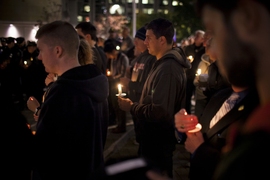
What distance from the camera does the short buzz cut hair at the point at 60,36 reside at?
2713mm

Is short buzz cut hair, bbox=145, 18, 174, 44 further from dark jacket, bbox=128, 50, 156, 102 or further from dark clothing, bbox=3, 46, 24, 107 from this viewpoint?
dark clothing, bbox=3, 46, 24, 107

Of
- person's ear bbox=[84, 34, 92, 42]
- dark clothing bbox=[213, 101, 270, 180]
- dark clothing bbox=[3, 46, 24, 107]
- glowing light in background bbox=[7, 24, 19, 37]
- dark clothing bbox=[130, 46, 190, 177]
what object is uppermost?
glowing light in background bbox=[7, 24, 19, 37]

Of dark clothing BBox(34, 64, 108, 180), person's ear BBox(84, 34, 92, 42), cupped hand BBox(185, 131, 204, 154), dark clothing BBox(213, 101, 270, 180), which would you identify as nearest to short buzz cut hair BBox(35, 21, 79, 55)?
dark clothing BBox(34, 64, 108, 180)

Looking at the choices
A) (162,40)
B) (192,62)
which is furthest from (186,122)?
(192,62)

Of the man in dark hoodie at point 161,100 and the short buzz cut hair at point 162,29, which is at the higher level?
the short buzz cut hair at point 162,29

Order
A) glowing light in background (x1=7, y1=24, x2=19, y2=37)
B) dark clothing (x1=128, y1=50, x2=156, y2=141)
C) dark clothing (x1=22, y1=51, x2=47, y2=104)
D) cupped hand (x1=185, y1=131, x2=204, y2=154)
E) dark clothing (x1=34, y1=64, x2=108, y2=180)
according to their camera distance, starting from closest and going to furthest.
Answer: cupped hand (x1=185, y1=131, x2=204, y2=154) → dark clothing (x1=34, y1=64, x2=108, y2=180) → glowing light in background (x1=7, y1=24, x2=19, y2=37) → dark clothing (x1=128, y1=50, x2=156, y2=141) → dark clothing (x1=22, y1=51, x2=47, y2=104)

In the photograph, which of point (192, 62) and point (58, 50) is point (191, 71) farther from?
point (58, 50)

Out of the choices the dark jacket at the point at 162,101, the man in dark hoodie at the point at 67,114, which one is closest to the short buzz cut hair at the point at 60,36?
the man in dark hoodie at the point at 67,114

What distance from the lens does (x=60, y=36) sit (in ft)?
8.94

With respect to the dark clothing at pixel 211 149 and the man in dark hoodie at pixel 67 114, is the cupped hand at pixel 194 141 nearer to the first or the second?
the dark clothing at pixel 211 149

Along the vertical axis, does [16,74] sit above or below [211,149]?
below

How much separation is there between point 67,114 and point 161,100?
146 cm

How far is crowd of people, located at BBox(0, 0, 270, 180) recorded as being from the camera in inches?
40.9

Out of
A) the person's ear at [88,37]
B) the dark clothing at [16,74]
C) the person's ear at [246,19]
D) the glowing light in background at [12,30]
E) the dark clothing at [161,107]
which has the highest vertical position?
the person's ear at [246,19]
